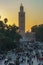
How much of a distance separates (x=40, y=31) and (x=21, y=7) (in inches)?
856

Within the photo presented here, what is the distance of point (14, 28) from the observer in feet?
251

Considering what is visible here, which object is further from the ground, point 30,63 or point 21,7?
point 21,7

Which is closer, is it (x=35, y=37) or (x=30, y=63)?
(x=30, y=63)

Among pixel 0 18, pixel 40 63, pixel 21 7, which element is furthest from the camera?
pixel 21 7

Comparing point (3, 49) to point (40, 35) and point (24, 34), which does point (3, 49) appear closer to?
point (40, 35)

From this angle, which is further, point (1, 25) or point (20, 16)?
point (20, 16)

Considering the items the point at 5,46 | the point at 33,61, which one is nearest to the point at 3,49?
the point at 5,46

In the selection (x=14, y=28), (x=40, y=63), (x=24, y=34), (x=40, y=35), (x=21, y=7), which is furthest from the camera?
(x=21, y=7)

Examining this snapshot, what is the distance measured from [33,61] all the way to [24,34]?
7928cm

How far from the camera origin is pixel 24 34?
Result: 110 metres

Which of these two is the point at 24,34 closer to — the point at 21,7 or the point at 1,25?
the point at 21,7

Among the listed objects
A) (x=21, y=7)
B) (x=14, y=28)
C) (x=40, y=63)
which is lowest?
(x=40, y=63)

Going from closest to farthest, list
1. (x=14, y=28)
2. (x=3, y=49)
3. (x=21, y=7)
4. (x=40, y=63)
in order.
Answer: (x=40, y=63), (x=3, y=49), (x=14, y=28), (x=21, y=7)

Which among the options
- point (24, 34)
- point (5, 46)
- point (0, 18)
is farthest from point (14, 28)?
point (24, 34)
